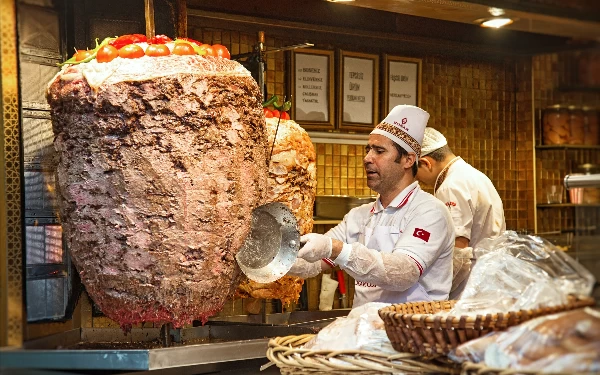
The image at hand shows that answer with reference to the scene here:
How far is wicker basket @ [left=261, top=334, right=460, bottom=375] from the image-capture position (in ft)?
7.52

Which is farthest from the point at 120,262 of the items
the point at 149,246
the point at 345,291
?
the point at 345,291

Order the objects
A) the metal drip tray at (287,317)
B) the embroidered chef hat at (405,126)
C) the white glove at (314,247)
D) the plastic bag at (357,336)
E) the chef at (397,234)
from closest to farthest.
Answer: the plastic bag at (357,336), the white glove at (314,247), the chef at (397,234), the embroidered chef hat at (405,126), the metal drip tray at (287,317)

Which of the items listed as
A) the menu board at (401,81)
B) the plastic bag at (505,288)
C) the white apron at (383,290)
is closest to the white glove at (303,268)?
the white apron at (383,290)

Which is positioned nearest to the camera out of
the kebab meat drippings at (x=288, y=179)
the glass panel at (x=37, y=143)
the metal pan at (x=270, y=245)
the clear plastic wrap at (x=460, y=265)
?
the metal pan at (x=270, y=245)

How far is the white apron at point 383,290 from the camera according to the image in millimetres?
3656

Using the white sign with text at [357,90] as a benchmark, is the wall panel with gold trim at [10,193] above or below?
below

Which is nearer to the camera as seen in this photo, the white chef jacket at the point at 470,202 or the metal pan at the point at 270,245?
the metal pan at the point at 270,245

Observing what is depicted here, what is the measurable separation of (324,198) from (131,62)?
8.25 ft

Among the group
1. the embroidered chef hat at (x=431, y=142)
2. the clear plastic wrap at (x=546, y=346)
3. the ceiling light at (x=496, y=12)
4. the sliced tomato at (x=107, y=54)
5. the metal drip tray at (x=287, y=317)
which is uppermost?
the ceiling light at (x=496, y=12)

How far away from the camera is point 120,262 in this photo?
3.08 metres

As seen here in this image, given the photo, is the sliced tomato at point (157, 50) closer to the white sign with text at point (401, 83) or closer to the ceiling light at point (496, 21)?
the ceiling light at point (496, 21)

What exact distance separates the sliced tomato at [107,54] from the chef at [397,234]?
109 centimetres

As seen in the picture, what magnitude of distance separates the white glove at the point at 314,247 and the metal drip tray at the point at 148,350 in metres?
0.51

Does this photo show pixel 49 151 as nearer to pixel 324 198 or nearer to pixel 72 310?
pixel 72 310
